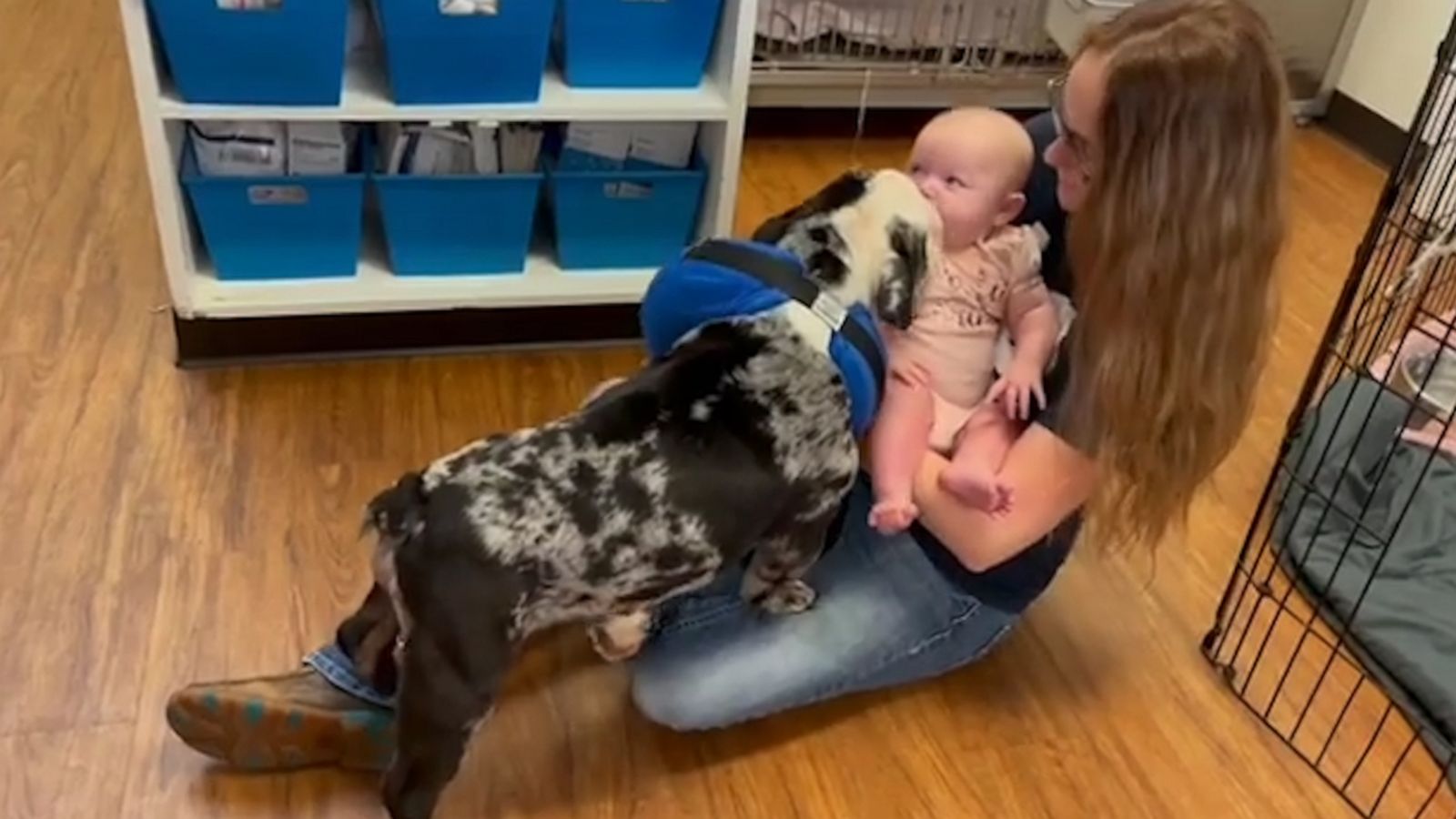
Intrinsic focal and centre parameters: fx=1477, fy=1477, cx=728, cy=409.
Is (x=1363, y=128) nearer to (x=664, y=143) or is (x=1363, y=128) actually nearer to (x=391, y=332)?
(x=664, y=143)

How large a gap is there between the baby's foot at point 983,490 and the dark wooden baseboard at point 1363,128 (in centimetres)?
228

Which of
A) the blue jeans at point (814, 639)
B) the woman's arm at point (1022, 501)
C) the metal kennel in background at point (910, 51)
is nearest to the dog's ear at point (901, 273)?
the woman's arm at point (1022, 501)

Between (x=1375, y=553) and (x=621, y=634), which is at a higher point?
(x=621, y=634)

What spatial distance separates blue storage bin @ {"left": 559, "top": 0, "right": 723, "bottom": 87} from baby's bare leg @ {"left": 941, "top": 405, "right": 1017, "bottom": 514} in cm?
87

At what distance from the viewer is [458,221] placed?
237 cm

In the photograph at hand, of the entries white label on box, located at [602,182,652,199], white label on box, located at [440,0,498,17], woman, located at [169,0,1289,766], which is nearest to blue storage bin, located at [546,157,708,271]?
white label on box, located at [602,182,652,199]

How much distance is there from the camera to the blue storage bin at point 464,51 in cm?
213

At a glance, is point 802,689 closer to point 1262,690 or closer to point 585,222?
point 1262,690

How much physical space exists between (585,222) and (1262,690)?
126cm

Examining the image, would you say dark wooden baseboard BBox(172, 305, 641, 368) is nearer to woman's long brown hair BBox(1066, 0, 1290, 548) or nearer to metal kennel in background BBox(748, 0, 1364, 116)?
metal kennel in background BBox(748, 0, 1364, 116)

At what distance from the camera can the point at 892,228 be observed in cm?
162

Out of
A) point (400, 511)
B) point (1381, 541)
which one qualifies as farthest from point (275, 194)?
point (1381, 541)

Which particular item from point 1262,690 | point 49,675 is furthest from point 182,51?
point 1262,690

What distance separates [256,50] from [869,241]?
3.26 feet
